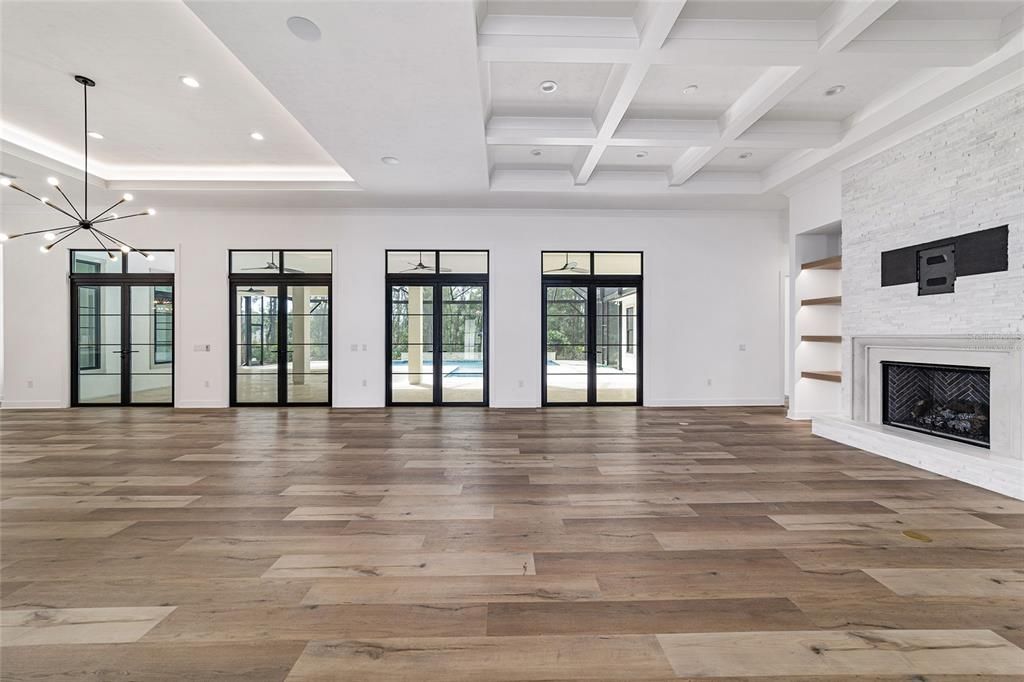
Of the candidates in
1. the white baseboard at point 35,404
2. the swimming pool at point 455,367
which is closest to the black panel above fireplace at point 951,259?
the swimming pool at point 455,367

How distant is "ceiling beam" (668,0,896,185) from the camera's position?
2887mm

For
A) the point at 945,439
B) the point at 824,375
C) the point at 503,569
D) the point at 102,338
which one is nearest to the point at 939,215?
the point at 945,439

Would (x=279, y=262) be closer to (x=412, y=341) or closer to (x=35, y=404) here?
(x=412, y=341)

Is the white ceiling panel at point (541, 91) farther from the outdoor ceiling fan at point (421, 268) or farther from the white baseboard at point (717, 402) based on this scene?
the white baseboard at point (717, 402)

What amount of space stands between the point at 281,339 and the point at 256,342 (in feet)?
1.34

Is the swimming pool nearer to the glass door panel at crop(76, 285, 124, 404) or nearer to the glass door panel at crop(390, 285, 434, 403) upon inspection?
the glass door panel at crop(390, 285, 434, 403)

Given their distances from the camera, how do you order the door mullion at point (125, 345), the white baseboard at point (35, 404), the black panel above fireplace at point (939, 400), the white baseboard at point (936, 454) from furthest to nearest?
the door mullion at point (125, 345), the white baseboard at point (35, 404), the black panel above fireplace at point (939, 400), the white baseboard at point (936, 454)

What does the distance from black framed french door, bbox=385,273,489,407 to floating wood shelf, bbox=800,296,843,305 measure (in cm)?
454

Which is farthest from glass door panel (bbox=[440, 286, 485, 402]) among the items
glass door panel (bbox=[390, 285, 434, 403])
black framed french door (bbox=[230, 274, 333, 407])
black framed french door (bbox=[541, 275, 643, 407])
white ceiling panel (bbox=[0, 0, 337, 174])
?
white ceiling panel (bbox=[0, 0, 337, 174])

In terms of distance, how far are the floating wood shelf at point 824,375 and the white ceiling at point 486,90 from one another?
2.55m

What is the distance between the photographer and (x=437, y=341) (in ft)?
23.8

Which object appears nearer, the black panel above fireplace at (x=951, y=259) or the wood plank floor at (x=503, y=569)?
the wood plank floor at (x=503, y=569)

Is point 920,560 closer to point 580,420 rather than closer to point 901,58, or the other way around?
point 901,58

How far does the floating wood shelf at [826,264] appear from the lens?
220 inches
